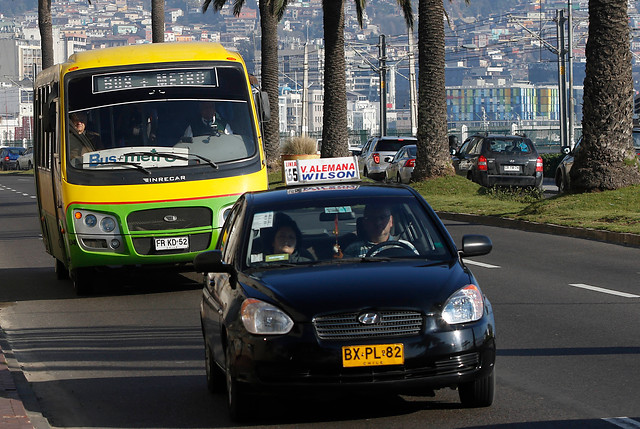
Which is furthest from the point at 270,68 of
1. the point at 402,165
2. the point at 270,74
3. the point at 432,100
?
the point at 432,100

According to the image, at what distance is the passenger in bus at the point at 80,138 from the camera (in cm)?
1529

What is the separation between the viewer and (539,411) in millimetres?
7809

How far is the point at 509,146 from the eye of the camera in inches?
1375

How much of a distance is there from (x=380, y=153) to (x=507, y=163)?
9.29 meters

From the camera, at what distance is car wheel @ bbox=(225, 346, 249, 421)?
300 inches

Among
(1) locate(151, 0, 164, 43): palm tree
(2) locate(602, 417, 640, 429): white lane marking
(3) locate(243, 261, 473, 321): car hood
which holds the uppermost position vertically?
(1) locate(151, 0, 164, 43): palm tree

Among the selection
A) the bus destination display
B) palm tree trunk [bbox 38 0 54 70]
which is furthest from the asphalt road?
palm tree trunk [bbox 38 0 54 70]

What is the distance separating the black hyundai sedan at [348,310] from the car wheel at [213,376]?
0.32 feet

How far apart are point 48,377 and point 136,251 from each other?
197 inches

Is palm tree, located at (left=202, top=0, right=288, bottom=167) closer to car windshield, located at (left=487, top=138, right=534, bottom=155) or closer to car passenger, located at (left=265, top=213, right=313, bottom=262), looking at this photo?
car windshield, located at (left=487, top=138, right=534, bottom=155)

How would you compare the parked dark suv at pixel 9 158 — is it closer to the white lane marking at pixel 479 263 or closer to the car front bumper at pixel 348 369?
the white lane marking at pixel 479 263

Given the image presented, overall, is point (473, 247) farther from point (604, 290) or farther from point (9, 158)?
point (9, 158)

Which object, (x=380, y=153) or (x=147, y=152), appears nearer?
(x=147, y=152)

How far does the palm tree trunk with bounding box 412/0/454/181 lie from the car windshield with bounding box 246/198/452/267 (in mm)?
24236
